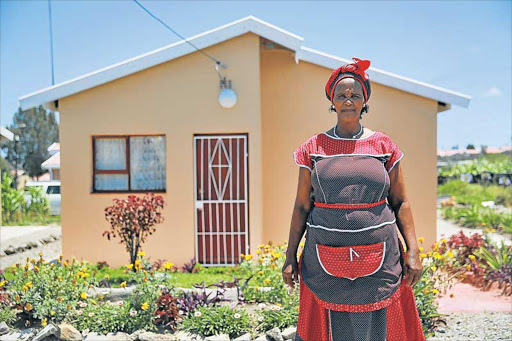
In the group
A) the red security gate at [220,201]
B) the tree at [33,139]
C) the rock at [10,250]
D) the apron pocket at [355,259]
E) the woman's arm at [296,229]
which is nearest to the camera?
the apron pocket at [355,259]

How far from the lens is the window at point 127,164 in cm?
763

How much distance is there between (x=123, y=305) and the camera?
459cm

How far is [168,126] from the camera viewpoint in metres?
7.45

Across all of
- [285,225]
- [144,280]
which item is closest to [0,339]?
[144,280]

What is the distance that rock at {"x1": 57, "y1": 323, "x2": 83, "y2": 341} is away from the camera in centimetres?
431

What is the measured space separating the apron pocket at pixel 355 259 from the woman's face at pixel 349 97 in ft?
2.46

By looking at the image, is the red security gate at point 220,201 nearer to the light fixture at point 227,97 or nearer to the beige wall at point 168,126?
the beige wall at point 168,126

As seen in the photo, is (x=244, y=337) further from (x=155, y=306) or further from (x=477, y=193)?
(x=477, y=193)

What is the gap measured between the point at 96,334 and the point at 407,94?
5.77m

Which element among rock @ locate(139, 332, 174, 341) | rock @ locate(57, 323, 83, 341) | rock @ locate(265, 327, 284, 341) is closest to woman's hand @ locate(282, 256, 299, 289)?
rock @ locate(265, 327, 284, 341)

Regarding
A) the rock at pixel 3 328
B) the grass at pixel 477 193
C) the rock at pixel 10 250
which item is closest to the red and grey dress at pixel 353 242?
the rock at pixel 3 328

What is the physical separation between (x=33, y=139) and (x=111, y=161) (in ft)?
92.6

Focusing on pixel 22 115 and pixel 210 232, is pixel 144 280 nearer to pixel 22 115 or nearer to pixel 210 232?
pixel 210 232

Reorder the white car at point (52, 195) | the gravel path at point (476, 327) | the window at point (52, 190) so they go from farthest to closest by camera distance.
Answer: the window at point (52, 190)
the white car at point (52, 195)
the gravel path at point (476, 327)
